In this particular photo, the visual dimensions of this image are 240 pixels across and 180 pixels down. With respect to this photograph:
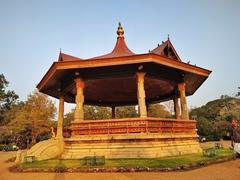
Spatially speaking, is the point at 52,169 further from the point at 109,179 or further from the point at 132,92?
the point at 132,92

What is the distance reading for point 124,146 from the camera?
1151 centimetres

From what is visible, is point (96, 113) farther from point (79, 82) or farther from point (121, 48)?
point (79, 82)

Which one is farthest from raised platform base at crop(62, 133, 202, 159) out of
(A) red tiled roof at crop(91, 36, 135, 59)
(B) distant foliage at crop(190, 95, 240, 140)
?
(B) distant foliage at crop(190, 95, 240, 140)

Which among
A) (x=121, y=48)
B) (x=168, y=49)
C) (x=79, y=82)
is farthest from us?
(x=121, y=48)

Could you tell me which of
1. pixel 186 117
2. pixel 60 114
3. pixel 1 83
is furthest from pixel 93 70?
pixel 1 83

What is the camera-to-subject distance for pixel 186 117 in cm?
1520

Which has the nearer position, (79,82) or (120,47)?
(79,82)

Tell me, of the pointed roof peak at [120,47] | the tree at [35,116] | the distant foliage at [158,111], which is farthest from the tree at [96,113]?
the pointed roof peak at [120,47]

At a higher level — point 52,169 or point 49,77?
point 49,77

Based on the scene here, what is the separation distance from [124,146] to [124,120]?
144 cm

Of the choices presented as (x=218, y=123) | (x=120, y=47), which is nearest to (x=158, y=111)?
(x=218, y=123)

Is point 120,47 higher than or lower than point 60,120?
higher

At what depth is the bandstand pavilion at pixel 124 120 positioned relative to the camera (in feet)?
38.1

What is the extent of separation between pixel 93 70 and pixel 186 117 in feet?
24.1
